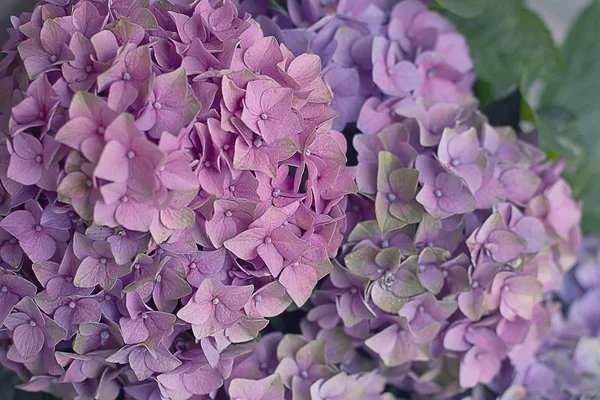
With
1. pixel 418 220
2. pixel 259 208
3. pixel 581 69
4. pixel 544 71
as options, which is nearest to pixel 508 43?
Result: pixel 544 71

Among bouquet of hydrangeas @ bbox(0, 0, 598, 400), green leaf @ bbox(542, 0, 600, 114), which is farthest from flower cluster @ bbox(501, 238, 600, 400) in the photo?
green leaf @ bbox(542, 0, 600, 114)

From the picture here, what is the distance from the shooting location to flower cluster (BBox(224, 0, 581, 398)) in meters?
0.60

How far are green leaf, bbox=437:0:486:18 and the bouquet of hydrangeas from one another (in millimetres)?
32

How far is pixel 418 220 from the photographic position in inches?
23.3

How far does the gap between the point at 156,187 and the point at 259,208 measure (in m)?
0.10

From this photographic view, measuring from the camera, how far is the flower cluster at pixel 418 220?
0.60m

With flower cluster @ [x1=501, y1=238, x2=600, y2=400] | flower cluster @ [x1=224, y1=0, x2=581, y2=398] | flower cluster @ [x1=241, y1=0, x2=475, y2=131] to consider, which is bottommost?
flower cluster @ [x1=501, y1=238, x2=600, y2=400]

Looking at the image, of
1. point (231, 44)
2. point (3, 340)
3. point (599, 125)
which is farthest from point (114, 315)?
point (599, 125)

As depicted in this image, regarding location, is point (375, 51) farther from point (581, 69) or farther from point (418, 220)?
point (581, 69)

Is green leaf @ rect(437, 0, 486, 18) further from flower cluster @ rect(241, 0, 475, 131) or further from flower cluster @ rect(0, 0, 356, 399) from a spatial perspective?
flower cluster @ rect(0, 0, 356, 399)

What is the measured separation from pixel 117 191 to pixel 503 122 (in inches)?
18.8

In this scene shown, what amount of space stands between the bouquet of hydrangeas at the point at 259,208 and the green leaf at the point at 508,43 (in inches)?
3.5

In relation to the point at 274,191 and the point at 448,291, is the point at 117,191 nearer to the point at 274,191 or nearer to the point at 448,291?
the point at 274,191

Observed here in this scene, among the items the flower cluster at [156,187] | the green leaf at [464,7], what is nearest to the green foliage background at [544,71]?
the green leaf at [464,7]
